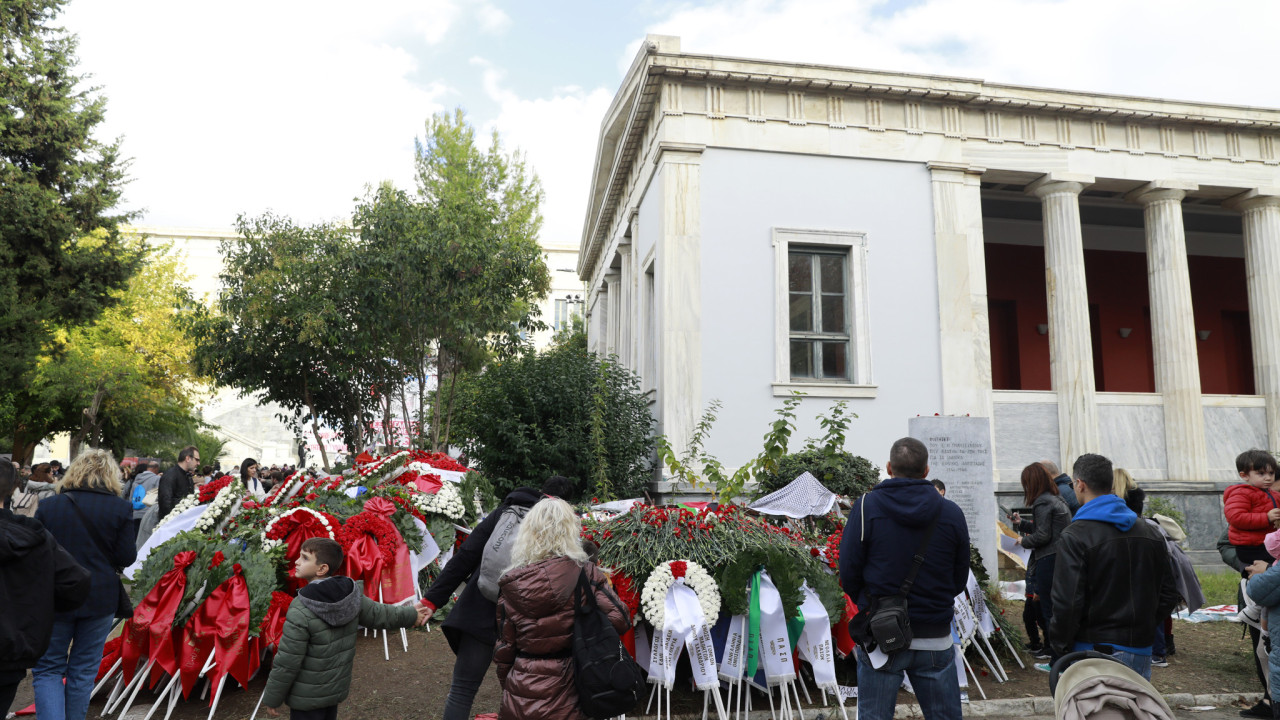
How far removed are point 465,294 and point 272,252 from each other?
750cm

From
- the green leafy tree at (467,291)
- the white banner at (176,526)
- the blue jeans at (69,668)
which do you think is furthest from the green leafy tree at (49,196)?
the blue jeans at (69,668)

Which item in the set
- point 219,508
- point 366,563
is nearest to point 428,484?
point 366,563

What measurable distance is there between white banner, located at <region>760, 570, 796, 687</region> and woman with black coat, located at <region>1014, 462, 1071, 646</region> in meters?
2.63

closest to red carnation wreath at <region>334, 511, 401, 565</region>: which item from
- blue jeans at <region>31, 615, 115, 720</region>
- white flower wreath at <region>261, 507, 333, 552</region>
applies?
white flower wreath at <region>261, 507, 333, 552</region>

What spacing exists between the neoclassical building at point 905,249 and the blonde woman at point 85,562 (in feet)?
26.8

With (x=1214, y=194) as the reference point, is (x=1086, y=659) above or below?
below

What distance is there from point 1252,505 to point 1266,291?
1203cm

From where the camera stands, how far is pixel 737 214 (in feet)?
44.8

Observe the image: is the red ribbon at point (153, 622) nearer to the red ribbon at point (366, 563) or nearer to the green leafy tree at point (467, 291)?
the red ribbon at point (366, 563)

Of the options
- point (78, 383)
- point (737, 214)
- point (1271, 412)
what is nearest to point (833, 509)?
point (737, 214)

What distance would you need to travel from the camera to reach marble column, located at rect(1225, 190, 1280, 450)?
15.4 meters

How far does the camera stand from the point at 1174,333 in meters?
15.1

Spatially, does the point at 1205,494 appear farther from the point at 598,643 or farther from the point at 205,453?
the point at 205,453

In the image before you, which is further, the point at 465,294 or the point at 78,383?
the point at 78,383
